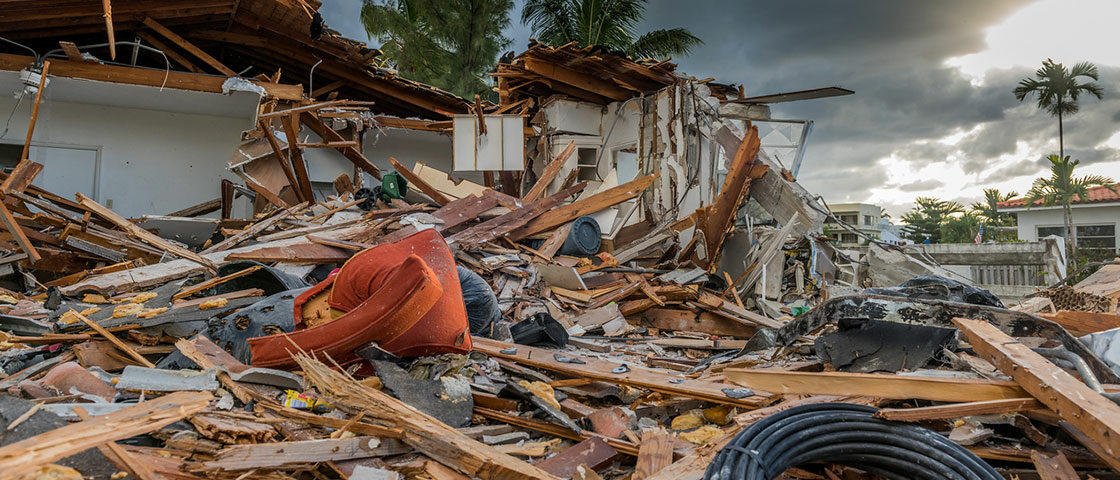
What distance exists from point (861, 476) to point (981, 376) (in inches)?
45.9

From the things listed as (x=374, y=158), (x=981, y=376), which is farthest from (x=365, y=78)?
(x=981, y=376)

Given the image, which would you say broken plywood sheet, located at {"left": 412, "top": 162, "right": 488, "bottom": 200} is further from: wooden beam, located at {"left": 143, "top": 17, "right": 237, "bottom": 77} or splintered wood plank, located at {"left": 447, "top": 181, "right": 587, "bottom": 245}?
wooden beam, located at {"left": 143, "top": 17, "right": 237, "bottom": 77}

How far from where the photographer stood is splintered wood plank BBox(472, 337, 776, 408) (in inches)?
127

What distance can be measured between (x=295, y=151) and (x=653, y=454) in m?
8.74

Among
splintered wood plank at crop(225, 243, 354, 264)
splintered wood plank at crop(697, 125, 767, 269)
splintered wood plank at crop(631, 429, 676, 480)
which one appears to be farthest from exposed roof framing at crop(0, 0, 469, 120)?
splintered wood plank at crop(631, 429, 676, 480)

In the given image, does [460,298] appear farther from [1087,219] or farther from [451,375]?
[1087,219]

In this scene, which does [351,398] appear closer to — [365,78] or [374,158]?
[365,78]

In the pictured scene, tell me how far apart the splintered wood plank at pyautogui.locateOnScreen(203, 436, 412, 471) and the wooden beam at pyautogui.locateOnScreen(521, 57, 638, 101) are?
8.91 m

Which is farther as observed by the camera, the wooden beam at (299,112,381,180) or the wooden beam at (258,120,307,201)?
the wooden beam at (299,112,381,180)

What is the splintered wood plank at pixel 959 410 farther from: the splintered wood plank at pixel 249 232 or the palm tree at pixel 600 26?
the palm tree at pixel 600 26

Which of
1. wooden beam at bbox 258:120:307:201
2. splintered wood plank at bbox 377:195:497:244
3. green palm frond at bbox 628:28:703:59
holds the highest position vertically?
green palm frond at bbox 628:28:703:59

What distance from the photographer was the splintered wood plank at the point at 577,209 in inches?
307

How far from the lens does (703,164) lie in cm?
1069

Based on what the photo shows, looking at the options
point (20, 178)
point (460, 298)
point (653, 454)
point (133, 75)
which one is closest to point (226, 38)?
point (133, 75)
